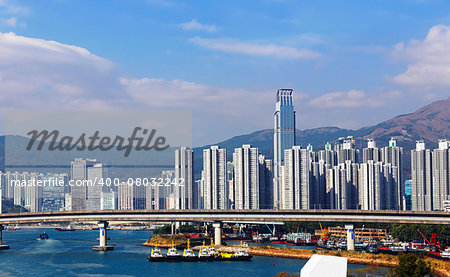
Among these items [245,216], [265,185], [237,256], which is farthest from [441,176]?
[237,256]

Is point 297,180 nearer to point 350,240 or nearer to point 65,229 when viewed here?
point 350,240

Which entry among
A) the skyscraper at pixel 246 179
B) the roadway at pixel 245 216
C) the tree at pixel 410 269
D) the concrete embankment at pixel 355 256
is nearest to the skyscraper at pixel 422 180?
the skyscraper at pixel 246 179

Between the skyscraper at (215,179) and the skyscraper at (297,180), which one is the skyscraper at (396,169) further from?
the skyscraper at (215,179)

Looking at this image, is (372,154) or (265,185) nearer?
(265,185)

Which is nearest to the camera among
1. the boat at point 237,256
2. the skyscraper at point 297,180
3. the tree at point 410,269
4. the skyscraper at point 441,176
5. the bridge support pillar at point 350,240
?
the tree at point 410,269

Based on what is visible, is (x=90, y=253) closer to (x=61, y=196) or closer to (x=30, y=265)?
(x=30, y=265)

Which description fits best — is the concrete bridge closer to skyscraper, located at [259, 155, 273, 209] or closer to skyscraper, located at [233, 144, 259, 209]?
skyscraper, located at [233, 144, 259, 209]

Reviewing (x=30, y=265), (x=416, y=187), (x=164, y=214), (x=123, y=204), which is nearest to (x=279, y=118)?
(x=123, y=204)
